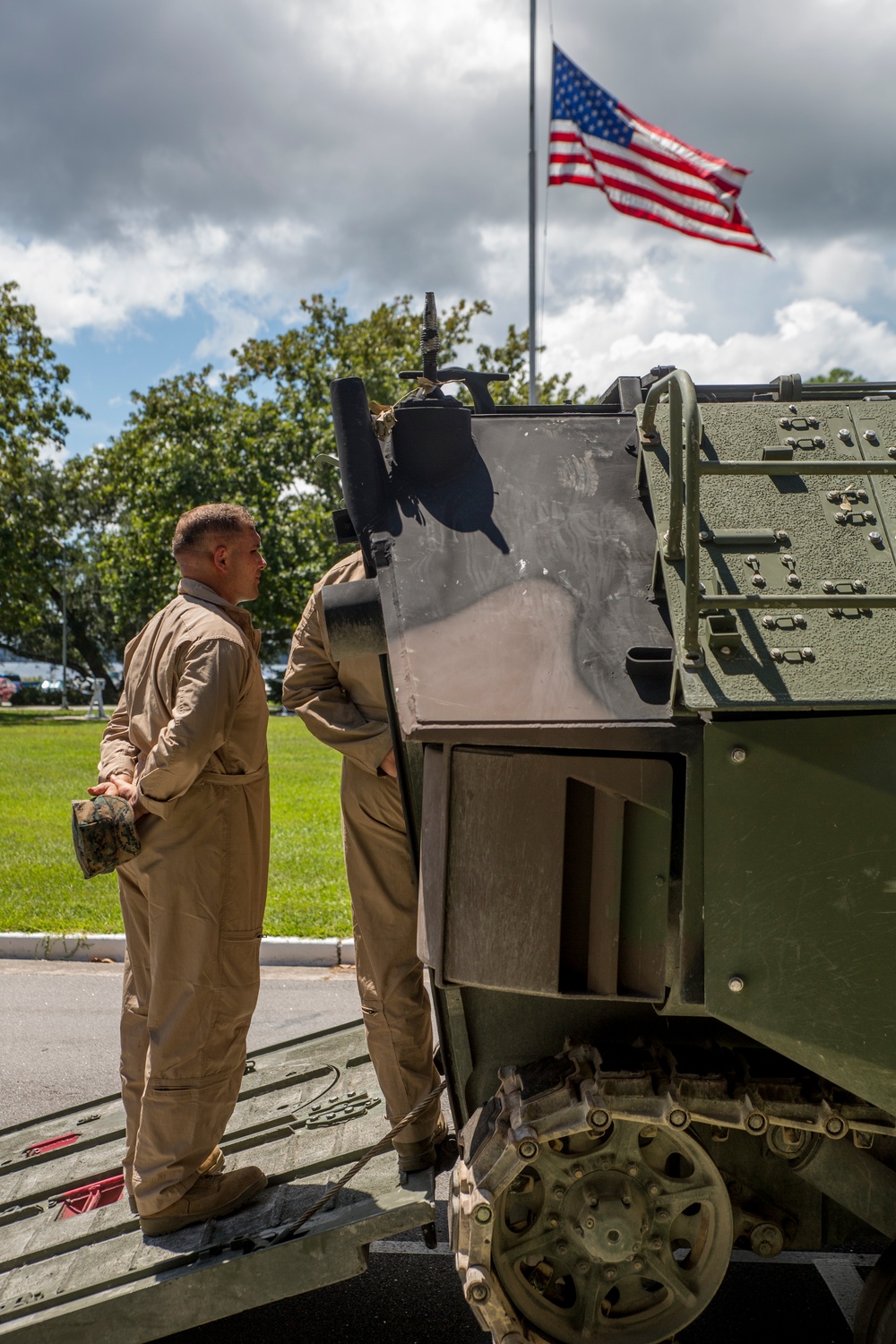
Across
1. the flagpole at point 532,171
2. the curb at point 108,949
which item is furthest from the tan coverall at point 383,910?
the flagpole at point 532,171

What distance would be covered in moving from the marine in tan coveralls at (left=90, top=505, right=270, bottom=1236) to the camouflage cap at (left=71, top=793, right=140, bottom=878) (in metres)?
0.07

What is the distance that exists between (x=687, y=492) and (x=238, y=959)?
73.4 inches

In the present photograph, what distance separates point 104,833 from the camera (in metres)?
3.14

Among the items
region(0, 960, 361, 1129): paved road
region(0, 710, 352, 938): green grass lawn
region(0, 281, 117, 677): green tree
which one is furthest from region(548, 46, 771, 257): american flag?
region(0, 281, 117, 677): green tree

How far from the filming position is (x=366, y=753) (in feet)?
11.5

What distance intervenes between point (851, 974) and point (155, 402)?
31104 millimetres

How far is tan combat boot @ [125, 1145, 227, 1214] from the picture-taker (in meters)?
3.24

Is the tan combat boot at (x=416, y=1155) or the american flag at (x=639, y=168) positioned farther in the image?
the american flag at (x=639, y=168)

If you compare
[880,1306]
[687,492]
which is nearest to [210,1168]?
[880,1306]

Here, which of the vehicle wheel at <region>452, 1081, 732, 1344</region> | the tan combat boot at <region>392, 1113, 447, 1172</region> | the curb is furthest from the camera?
the curb

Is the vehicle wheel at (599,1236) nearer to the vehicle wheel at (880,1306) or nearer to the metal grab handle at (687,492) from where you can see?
the vehicle wheel at (880,1306)


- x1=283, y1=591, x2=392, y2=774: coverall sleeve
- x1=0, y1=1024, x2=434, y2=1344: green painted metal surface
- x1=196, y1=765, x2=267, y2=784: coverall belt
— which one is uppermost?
x1=283, y1=591, x2=392, y2=774: coverall sleeve

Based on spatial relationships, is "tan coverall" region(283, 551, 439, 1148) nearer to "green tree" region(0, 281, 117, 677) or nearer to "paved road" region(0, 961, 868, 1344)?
"paved road" region(0, 961, 868, 1344)

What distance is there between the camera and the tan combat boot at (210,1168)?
10.6 ft
